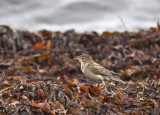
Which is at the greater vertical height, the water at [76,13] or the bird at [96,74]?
the water at [76,13]

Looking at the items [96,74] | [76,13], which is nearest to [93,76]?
[96,74]

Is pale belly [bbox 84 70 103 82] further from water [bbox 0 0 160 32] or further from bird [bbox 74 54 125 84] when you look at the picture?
water [bbox 0 0 160 32]

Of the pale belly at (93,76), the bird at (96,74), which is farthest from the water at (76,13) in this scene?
the pale belly at (93,76)

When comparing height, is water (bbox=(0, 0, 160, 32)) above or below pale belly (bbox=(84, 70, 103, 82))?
above

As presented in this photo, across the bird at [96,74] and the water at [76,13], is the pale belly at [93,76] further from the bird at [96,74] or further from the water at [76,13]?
the water at [76,13]

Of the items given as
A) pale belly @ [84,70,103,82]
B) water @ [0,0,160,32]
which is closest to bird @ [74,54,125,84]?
pale belly @ [84,70,103,82]

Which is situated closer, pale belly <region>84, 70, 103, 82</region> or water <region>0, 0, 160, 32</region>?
pale belly <region>84, 70, 103, 82</region>

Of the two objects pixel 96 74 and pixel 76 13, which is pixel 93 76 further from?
pixel 76 13

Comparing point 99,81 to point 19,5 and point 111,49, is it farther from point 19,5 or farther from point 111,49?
point 19,5

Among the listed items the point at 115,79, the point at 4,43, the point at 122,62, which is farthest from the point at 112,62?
the point at 4,43
